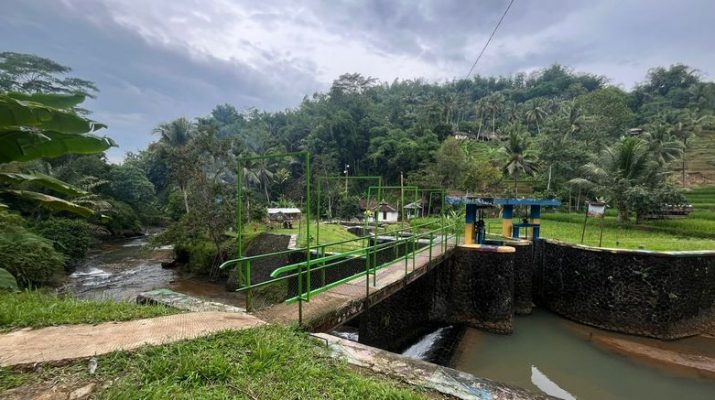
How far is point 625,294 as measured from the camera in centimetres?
923

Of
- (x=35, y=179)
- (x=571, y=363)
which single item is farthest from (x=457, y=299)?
(x=35, y=179)

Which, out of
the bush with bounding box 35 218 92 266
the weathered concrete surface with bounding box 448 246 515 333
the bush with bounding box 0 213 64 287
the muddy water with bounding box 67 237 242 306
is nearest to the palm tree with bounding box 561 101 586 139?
the weathered concrete surface with bounding box 448 246 515 333

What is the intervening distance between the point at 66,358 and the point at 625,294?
11.5m

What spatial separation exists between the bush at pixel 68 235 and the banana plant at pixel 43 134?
1664 cm

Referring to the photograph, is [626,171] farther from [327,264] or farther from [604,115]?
[604,115]

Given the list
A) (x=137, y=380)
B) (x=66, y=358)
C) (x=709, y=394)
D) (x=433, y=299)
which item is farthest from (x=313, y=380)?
(x=709, y=394)

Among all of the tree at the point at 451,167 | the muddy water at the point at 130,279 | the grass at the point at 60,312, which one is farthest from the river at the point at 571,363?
the tree at the point at 451,167

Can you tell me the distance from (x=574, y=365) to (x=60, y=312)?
951 cm

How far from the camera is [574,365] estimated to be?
7.79 meters

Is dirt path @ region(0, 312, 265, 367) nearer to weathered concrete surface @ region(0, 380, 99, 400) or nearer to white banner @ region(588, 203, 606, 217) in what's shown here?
weathered concrete surface @ region(0, 380, 99, 400)

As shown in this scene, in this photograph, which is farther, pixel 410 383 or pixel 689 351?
pixel 689 351

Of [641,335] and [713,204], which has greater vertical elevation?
[713,204]

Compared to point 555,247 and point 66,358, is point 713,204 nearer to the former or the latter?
point 555,247

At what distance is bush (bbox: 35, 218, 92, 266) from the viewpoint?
17.4 m
